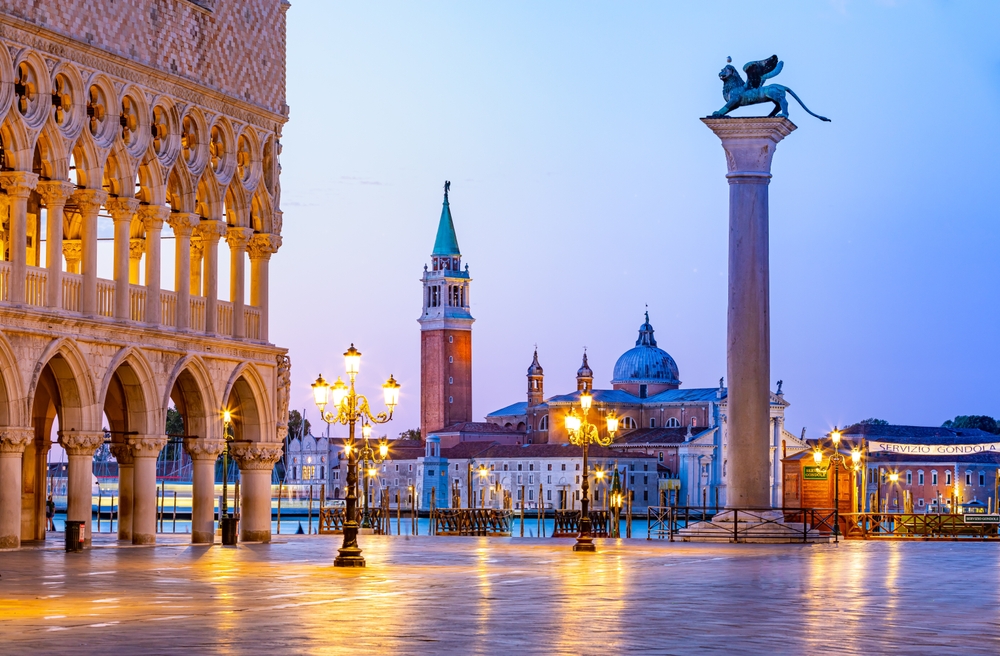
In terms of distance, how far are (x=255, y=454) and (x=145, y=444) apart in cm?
392

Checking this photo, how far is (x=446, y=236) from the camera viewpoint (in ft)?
602

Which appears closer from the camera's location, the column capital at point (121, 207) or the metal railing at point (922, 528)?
the column capital at point (121, 207)

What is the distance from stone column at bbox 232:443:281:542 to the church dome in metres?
153

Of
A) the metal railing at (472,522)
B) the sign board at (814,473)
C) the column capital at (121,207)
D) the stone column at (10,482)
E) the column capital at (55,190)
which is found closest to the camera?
the stone column at (10,482)

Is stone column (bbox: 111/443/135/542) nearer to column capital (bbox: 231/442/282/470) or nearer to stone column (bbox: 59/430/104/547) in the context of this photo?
stone column (bbox: 59/430/104/547)

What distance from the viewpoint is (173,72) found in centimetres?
3381

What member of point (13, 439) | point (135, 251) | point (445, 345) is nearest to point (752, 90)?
point (135, 251)

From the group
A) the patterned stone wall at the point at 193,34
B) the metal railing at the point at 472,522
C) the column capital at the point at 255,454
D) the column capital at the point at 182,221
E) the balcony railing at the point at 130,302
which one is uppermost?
the patterned stone wall at the point at 193,34

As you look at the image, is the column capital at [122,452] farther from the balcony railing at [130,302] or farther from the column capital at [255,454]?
the column capital at [255,454]

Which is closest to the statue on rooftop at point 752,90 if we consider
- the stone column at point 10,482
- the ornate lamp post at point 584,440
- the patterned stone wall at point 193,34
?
the ornate lamp post at point 584,440

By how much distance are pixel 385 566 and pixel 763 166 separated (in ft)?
42.7

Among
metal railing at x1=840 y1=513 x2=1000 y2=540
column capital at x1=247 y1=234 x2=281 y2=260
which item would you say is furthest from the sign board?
column capital at x1=247 y1=234 x2=281 y2=260

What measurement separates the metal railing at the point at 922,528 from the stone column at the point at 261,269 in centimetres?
1504

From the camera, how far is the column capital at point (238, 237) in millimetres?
36469
